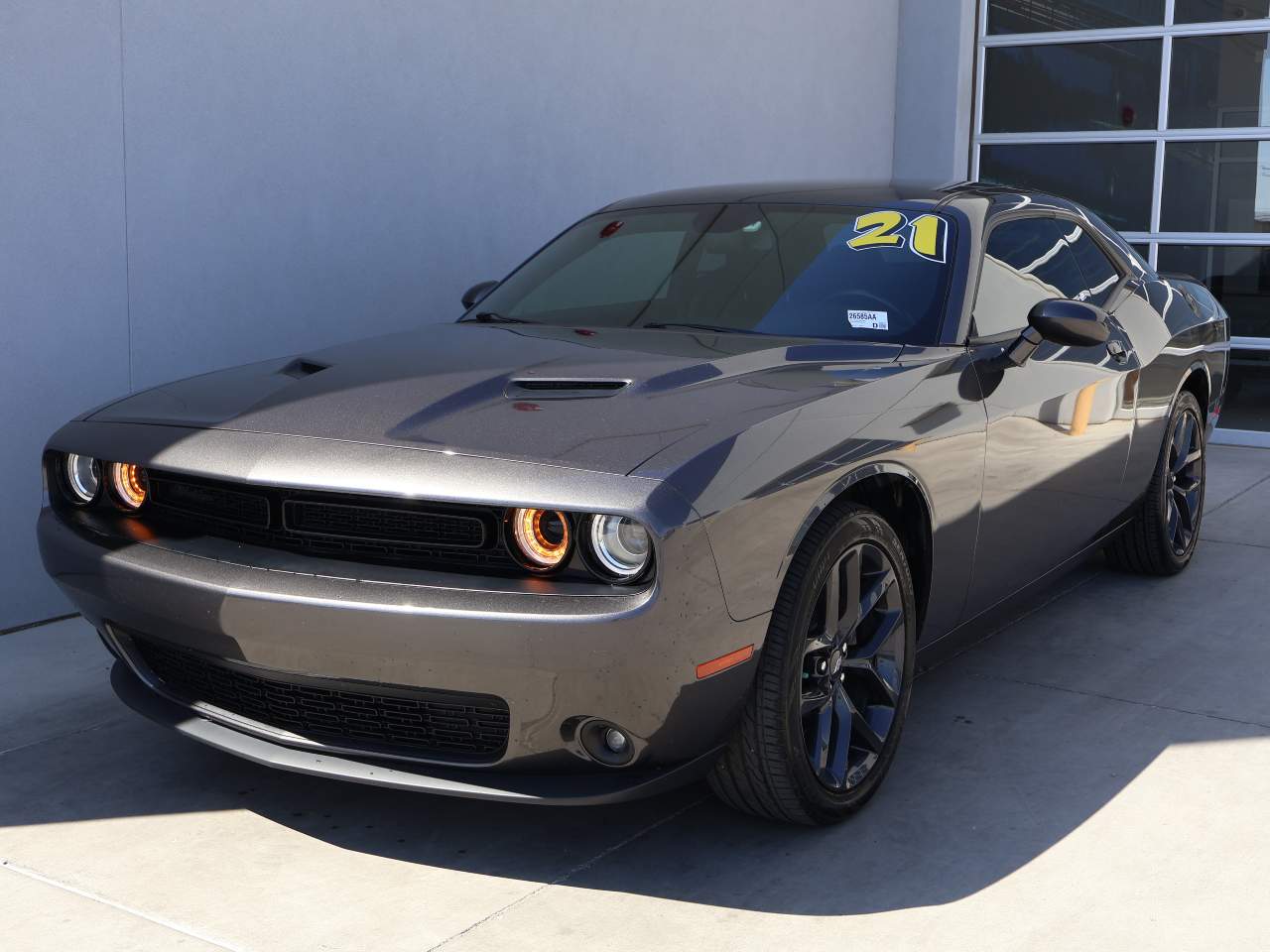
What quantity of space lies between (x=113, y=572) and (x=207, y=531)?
21 centimetres

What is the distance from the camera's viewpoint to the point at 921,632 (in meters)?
3.27

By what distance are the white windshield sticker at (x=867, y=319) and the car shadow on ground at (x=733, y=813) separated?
105 cm

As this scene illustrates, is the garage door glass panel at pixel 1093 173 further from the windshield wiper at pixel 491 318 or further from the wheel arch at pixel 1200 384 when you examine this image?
the windshield wiper at pixel 491 318

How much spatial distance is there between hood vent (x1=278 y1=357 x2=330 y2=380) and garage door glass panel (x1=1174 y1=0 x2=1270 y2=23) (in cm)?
788

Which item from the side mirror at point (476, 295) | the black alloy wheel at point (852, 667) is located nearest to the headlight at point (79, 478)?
the side mirror at point (476, 295)

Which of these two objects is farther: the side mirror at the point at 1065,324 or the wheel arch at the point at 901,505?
the side mirror at the point at 1065,324

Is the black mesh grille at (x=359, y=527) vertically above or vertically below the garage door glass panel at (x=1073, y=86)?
below

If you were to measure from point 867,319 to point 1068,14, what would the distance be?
290 inches

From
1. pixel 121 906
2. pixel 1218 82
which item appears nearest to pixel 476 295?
pixel 121 906

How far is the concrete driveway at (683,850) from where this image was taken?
2527 mm

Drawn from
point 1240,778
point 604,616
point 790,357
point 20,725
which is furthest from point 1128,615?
point 20,725

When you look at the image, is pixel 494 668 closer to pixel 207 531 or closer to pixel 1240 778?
pixel 207 531

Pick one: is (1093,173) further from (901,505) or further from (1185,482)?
(901,505)

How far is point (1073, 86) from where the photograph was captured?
9.75 metres
